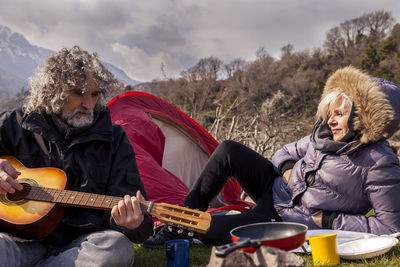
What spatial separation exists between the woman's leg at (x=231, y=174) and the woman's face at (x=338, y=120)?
718mm

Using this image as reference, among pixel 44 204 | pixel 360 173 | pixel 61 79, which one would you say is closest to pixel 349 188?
pixel 360 173

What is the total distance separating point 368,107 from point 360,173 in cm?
51

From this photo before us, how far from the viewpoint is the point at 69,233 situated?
2262mm

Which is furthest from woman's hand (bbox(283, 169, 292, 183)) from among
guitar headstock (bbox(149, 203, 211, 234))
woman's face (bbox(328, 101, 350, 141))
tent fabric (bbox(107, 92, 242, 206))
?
guitar headstock (bbox(149, 203, 211, 234))

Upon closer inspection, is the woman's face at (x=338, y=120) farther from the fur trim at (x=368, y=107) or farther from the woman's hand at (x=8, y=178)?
the woman's hand at (x=8, y=178)

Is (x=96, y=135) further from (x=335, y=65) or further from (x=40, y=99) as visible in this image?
(x=335, y=65)

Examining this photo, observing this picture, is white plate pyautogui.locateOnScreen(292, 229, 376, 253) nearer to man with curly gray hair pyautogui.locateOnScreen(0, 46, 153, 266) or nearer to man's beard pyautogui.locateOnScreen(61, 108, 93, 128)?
man with curly gray hair pyautogui.locateOnScreen(0, 46, 153, 266)

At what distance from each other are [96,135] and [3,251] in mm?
901

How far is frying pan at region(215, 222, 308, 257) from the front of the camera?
1.18 m

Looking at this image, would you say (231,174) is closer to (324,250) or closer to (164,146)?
(324,250)

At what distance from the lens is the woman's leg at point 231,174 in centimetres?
298

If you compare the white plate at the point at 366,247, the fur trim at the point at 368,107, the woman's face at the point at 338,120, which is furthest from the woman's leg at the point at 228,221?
the fur trim at the point at 368,107

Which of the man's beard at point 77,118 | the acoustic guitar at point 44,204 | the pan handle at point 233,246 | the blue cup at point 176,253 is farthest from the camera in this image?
the man's beard at point 77,118

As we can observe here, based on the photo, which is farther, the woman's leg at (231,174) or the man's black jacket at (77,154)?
the woman's leg at (231,174)
